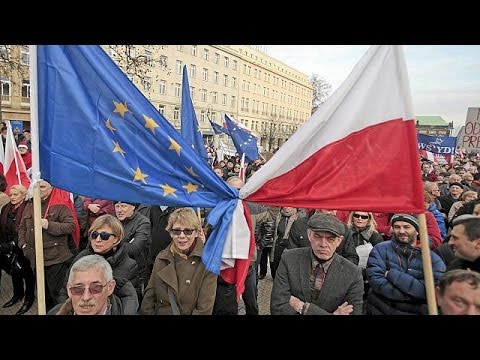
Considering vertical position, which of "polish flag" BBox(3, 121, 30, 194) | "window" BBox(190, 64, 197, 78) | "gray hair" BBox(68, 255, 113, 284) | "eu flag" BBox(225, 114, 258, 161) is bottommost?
"gray hair" BBox(68, 255, 113, 284)

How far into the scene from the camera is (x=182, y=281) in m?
3.09

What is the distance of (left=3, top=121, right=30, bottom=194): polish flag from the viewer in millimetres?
5672

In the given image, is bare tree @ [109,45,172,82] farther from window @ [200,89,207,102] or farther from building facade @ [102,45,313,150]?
window @ [200,89,207,102]

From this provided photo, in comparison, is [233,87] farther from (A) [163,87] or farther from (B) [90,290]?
(B) [90,290]

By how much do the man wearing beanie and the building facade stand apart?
3160cm

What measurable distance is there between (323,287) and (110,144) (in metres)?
1.81

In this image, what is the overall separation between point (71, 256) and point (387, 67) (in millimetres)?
3941

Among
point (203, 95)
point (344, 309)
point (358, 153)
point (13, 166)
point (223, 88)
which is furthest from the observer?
point (223, 88)

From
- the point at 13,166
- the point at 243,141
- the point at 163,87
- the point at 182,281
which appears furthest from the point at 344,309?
the point at 163,87

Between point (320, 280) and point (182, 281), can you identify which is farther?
point (182, 281)

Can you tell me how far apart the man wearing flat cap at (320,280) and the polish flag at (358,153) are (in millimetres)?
368

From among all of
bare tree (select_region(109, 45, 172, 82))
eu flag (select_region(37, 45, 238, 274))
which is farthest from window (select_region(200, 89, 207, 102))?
eu flag (select_region(37, 45, 238, 274))

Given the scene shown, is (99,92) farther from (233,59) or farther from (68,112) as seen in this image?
(233,59)

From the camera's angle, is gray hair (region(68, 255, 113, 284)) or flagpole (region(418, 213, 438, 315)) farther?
gray hair (region(68, 255, 113, 284))
